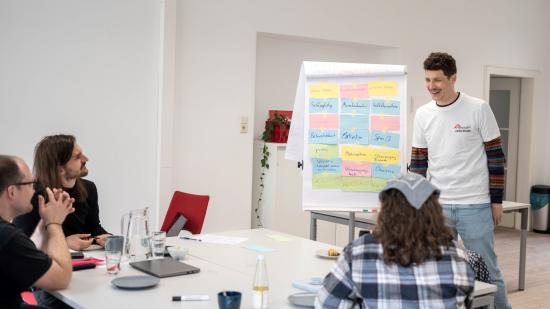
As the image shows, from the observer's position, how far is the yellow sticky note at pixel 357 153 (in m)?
3.51

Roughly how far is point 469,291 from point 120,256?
4.76 feet

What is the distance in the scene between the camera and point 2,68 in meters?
4.54

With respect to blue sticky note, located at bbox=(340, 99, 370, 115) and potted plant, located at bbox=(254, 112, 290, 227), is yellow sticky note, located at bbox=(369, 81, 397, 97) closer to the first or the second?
blue sticky note, located at bbox=(340, 99, 370, 115)

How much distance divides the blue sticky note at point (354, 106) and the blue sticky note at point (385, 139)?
16cm

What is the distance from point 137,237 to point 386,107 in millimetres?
1633

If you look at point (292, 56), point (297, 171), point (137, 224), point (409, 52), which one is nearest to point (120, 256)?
point (137, 224)

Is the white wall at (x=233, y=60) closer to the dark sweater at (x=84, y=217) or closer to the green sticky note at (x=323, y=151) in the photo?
the dark sweater at (x=84, y=217)

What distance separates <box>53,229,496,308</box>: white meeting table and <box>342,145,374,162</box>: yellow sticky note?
567mm

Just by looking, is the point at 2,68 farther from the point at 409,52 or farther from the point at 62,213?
the point at 409,52

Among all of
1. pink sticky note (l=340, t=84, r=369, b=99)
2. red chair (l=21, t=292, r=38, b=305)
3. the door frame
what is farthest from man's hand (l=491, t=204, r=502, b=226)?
the door frame

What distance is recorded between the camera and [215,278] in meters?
2.51

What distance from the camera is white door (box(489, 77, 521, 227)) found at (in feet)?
27.9

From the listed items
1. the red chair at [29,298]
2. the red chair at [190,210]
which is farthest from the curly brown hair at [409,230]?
the red chair at [190,210]

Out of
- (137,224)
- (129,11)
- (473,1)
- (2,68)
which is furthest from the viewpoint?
(473,1)
